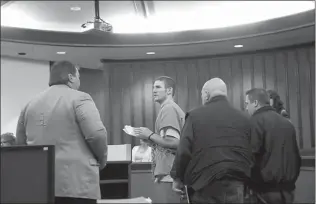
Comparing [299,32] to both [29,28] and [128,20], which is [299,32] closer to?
[128,20]

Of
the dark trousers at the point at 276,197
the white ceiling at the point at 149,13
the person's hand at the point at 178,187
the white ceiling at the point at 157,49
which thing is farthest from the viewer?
the white ceiling at the point at 149,13

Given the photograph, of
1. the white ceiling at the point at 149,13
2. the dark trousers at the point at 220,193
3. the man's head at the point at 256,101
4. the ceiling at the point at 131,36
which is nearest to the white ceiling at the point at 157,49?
the ceiling at the point at 131,36

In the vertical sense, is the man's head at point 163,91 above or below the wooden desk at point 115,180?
above

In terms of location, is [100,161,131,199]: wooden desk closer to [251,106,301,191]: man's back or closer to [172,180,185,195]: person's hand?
[172,180,185,195]: person's hand

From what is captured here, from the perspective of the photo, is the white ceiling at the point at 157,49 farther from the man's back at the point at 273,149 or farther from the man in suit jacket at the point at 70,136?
the man in suit jacket at the point at 70,136

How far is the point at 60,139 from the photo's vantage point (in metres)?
1.81

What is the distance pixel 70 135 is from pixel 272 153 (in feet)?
3.57

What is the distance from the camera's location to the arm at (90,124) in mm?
1772

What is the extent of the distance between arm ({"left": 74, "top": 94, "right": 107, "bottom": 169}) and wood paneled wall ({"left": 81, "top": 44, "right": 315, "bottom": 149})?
43.4 inches

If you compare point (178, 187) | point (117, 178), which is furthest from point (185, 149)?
point (117, 178)

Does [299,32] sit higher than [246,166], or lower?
higher

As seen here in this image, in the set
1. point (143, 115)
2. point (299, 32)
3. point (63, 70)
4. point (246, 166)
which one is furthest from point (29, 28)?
point (246, 166)

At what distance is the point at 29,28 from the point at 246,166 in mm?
3176

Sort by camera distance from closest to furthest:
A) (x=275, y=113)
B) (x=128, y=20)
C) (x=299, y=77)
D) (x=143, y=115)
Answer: (x=275, y=113) → (x=143, y=115) → (x=299, y=77) → (x=128, y=20)
